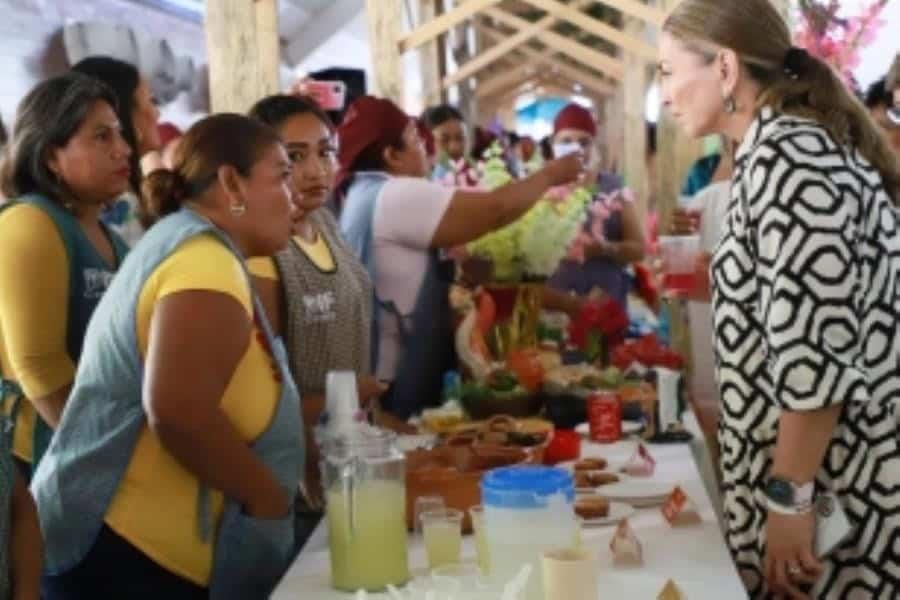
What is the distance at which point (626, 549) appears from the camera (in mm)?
1918

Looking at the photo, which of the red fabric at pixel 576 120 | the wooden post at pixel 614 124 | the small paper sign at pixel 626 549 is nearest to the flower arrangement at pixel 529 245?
the small paper sign at pixel 626 549

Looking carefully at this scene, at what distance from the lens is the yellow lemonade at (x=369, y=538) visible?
1.84 m

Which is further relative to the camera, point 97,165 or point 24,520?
point 97,165

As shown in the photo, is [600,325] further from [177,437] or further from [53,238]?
[177,437]

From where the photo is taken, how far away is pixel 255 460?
2014 mm

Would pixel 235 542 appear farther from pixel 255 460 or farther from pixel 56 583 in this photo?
pixel 56 583

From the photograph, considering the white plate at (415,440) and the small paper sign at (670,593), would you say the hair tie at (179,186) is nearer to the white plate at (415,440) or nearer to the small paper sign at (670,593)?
the white plate at (415,440)

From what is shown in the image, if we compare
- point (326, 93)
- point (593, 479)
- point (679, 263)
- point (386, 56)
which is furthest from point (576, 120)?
point (593, 479)

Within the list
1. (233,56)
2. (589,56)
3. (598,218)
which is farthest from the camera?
(589,56)

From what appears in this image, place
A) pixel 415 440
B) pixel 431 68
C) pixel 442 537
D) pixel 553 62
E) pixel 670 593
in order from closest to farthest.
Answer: pixel 670 593
pixel 442 537
pixel 415 440
pixel 431 68
pixel 553 62

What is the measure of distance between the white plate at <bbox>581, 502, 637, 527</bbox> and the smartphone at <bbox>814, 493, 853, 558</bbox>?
15.1 inches

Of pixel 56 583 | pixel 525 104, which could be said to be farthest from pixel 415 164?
pixel 525 104

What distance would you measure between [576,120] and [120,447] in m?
4.38

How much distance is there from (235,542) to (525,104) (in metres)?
27.3
